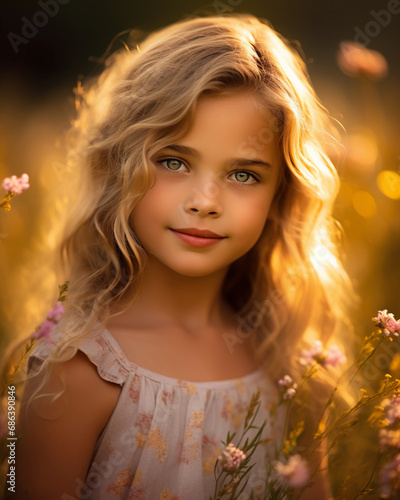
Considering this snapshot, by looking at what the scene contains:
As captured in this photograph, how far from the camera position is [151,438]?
1321 millimetres

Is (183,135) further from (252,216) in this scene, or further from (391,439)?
(391,439)

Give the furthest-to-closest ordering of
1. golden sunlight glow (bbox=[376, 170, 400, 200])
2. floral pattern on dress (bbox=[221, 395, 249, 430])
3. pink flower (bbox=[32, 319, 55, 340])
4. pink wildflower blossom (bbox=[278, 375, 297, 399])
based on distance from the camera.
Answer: golden sunlight glow (bbox=[376, 170, 400, 200])
floral pattern on dress (bbox=[221, 395, 249, 430])
pink wildflower blossom (bbox=[278, 375, 297, 399])
pink flower (bbox=[32, 319, 55, 340])

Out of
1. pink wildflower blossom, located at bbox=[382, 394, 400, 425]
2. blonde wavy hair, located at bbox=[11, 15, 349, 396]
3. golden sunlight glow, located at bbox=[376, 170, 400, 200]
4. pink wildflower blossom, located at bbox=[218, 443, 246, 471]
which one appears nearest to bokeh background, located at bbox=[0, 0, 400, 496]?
golden sunlight glow, located at bbox=[376, 170, 400, 200]

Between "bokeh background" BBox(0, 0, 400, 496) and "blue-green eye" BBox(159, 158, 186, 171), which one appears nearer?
"blue-green eye" BBox(159, 158, 186, 171)

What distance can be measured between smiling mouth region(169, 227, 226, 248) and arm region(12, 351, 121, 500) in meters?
0.35

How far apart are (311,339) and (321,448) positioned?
1.11ft

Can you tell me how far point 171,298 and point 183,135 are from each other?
43 cm

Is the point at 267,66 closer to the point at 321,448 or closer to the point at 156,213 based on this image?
the point at 156,213

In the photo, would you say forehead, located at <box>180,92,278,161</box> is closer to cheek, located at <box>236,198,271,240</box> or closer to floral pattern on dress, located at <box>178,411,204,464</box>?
cheek, located at <box>236,198,271,240</box>

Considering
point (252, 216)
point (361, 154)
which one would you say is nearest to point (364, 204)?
point (361, 154)

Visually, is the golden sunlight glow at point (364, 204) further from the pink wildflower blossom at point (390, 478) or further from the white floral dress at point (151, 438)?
the pink wildflower blossom at point (390, 478)

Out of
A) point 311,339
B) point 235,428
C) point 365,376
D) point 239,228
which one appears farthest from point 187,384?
point 365,376

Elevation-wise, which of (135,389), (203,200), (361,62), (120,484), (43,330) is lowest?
(120,484)

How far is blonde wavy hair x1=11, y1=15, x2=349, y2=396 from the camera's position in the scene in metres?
1.32
